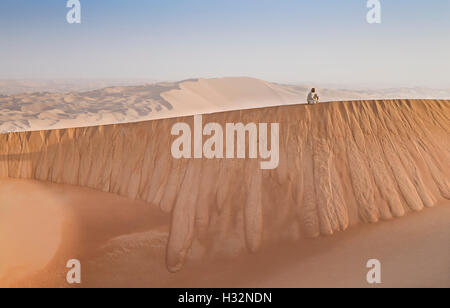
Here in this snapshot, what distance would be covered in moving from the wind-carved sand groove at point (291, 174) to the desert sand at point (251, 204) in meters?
0.04

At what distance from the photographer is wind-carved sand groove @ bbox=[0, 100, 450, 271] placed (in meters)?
10.2

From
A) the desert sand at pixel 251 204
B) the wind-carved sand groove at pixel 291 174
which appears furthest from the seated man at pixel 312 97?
the desert sand at pixel 251 204

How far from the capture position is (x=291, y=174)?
1085 cm

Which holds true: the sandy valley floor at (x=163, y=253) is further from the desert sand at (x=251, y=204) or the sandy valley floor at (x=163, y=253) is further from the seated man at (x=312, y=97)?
the seated man at (x=312, y=97)

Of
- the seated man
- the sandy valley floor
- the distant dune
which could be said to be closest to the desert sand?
the sandy valley floor

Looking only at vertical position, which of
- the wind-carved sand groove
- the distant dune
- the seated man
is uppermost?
the distant dune

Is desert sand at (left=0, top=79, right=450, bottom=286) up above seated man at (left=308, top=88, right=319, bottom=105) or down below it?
below

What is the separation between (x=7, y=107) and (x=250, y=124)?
33.4 meters

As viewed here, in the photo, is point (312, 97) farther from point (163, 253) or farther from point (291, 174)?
point (163, 253)

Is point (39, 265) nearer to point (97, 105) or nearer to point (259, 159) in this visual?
point (259, 159)

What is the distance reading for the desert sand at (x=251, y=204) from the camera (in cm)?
923

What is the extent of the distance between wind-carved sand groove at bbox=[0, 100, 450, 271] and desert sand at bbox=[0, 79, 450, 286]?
0.13ft

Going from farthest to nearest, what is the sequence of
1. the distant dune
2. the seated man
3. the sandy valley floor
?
the distant dune → the seated man → the sandy valley floor

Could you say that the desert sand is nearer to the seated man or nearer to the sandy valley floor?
the sandy valley floor
